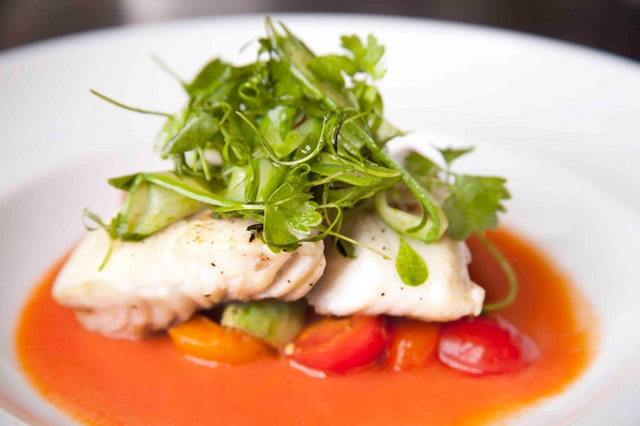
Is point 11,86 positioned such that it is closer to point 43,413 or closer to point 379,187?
point 43,413

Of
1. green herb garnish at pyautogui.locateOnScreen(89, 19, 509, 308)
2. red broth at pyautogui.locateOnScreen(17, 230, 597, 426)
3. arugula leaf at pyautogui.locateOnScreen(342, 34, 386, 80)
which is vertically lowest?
red broth at pyautogui.locateOnScreen(17, 230, 597, 426)

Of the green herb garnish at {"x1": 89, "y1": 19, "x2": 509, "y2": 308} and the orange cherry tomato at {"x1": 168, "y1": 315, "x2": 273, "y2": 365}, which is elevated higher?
the green herb garnish at {"x1": 89, "y1": 19, "x2": 509, "y2": 308}

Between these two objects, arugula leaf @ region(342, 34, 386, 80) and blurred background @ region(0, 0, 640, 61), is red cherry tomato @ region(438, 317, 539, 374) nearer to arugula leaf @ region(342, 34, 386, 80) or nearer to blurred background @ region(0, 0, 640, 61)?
arugula leaf @ region(342, 34, 386, 80)

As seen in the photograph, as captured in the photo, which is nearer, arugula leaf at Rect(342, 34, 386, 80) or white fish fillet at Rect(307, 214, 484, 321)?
white fish fillet at Rect(307, 214, 484, 321)

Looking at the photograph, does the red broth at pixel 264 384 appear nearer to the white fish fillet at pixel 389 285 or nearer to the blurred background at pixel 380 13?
the white fish fillet at pixel 389 285

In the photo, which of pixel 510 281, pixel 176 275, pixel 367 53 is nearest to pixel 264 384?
pixel 176 275

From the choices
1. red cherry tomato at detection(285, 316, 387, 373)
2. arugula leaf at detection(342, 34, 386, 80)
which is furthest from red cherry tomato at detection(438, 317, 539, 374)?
arugula leaf at detection(342, 34, 386, 80)
